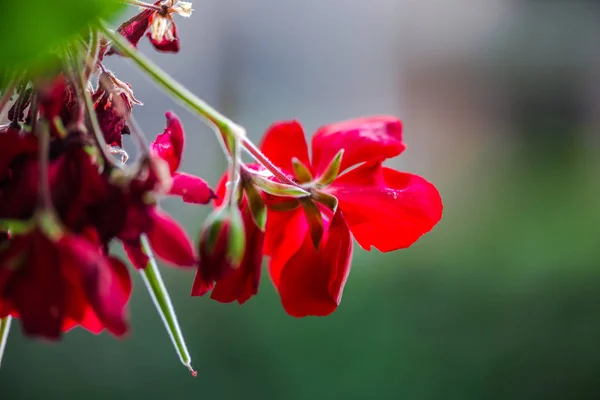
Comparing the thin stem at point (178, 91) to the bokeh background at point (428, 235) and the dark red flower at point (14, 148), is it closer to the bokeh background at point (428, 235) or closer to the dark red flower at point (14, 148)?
the dark red flower at point (14, 148)

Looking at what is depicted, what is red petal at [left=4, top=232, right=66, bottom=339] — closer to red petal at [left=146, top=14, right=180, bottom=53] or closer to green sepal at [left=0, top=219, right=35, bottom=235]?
green sepal at [left=0, top=219, right=35, bottom=235]

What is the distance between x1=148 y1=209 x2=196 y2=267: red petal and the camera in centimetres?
16

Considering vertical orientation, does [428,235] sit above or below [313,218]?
below

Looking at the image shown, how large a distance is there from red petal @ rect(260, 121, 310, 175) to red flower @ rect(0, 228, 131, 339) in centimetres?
16

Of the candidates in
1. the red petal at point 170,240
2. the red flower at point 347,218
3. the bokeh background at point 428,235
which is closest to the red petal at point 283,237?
the red flower at point 347,218

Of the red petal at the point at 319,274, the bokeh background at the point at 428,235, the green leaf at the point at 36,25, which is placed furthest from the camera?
the bokeh background at the point at 428,235

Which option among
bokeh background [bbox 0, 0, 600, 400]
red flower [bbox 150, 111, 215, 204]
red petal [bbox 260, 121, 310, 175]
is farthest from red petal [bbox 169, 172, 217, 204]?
bokeh background [bbox 0, 0, 600, 400]

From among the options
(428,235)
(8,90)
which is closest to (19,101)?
(8,90)

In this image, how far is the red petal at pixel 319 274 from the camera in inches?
9.1

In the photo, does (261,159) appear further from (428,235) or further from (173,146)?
(428,235)

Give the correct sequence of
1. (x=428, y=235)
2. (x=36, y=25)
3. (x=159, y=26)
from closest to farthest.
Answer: (x=36, y=25), (x=159, y=26), (x=428, y=235)

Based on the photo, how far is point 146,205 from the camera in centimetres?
16

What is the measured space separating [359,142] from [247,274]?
0.07 meters

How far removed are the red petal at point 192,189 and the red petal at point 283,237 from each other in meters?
0.07
